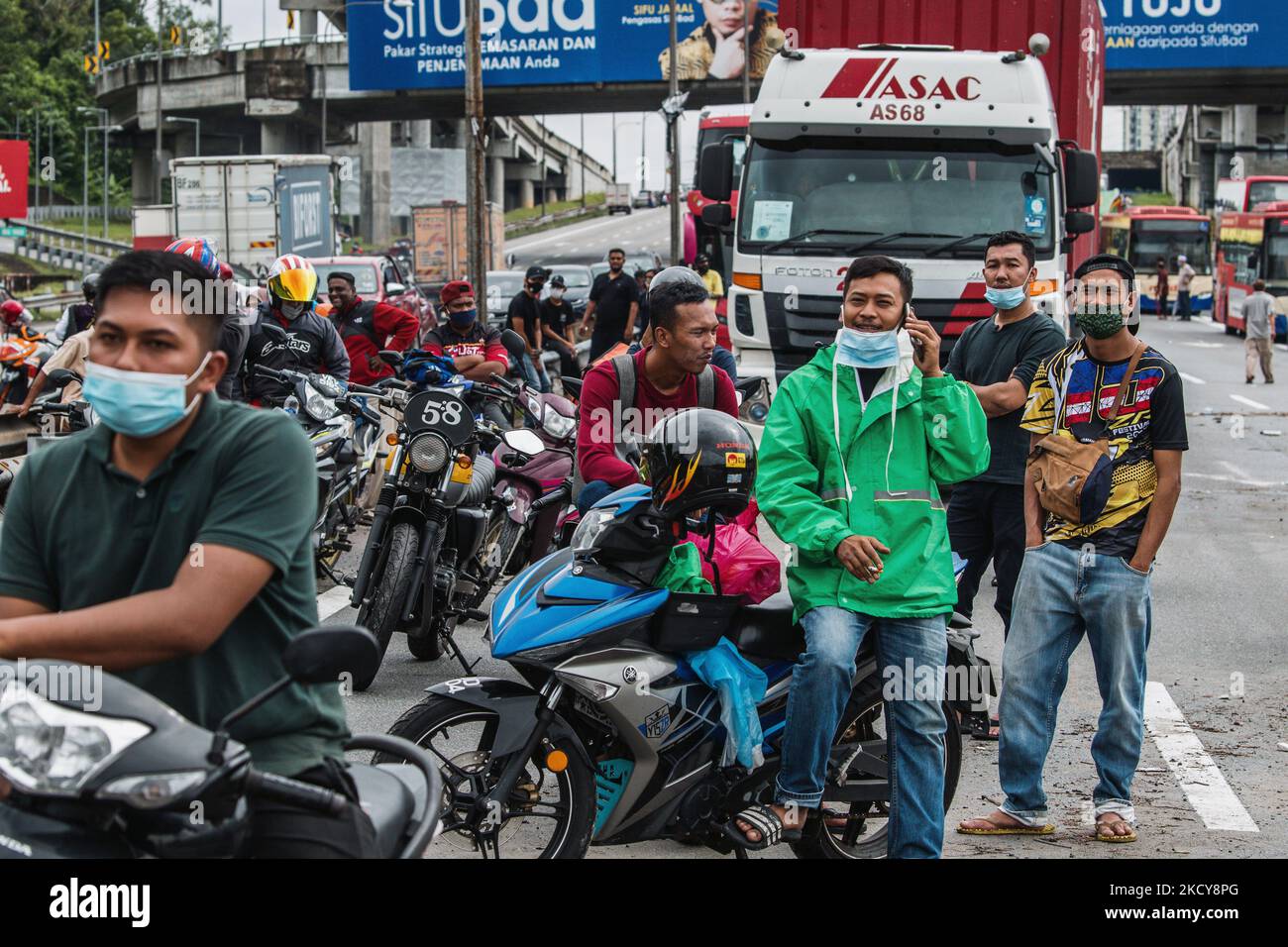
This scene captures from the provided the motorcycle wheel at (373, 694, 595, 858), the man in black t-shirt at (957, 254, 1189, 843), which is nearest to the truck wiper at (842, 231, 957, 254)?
the man in black t-shirt at (957, 254, 1189, 843)

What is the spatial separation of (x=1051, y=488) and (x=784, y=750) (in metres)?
1.48

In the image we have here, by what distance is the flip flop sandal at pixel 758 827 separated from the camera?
4918 millimetres

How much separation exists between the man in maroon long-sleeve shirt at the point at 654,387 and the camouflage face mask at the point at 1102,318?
1.33 metres

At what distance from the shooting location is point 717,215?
47.4ft

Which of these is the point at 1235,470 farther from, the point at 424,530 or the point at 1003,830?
the point at 1003,830

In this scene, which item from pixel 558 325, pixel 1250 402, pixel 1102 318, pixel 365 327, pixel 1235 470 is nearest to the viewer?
pixel 1102 318

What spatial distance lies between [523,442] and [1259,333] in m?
20.9

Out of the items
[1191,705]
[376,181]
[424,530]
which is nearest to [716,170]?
[424,530]

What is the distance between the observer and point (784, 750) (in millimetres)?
4973

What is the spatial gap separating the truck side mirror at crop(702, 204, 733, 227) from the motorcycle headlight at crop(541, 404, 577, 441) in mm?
5170

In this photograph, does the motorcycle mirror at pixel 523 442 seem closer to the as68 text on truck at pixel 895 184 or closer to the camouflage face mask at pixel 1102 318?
the camouflage face mask at pixel 1102 318

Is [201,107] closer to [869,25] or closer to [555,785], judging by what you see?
[869,25]
